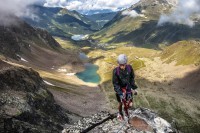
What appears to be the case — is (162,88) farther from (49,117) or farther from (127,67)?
(127,67)

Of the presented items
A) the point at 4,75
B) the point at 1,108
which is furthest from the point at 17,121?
the point at 4,75

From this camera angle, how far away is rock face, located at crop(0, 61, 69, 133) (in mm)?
65625

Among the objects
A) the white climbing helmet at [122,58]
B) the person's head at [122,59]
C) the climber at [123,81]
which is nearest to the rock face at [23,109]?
the climber at [123,81]

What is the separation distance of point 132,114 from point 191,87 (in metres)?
144

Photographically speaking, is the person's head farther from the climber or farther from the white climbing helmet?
the climber

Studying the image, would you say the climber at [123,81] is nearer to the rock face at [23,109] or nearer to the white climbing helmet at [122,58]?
the white climbing helmet at [122,58]

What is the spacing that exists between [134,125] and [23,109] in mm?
49635

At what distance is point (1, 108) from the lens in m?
67.4

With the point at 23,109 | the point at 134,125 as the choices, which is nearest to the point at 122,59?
the point at 134,125

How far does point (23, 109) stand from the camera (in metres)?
74.0

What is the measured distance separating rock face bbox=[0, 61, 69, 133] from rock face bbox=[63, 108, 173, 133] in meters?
34.4

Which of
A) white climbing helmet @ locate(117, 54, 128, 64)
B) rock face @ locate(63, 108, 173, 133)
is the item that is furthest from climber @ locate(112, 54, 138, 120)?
rock face @ locate(63, 108, 173, 133)

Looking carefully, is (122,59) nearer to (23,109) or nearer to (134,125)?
(134,125)

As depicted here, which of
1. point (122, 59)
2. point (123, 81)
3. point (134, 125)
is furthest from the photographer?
point (134, 125)
